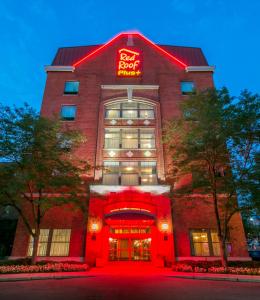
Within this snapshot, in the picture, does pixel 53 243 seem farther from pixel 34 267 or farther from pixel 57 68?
pixel 57 68

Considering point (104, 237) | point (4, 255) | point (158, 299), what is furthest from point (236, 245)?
point (4, 255)

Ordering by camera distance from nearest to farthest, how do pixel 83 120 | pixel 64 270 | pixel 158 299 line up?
pixel 158 299, pixel 64 270, pixel 83 120

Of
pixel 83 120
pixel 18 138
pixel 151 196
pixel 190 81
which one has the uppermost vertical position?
pixel 190 81

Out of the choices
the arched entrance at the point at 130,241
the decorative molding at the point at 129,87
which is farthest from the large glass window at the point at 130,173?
the decorative molding at the point at 129,87

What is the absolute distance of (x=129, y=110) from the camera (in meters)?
25.2

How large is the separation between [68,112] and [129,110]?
22.1ft

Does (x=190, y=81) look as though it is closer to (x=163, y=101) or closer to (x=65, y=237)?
(x=163, y=101)

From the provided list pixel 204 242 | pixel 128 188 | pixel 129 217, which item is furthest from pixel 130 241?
pixel 204 242

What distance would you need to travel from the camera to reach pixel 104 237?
1931cm

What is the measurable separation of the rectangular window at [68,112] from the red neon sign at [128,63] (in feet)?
22.8

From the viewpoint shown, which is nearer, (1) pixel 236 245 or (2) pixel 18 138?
(2) pixel 18 138

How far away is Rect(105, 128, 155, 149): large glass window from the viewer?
76.2 feet

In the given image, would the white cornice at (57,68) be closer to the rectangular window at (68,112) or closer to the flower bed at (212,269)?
the rectangular window at (68,112)

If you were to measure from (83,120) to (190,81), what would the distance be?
1350cm
